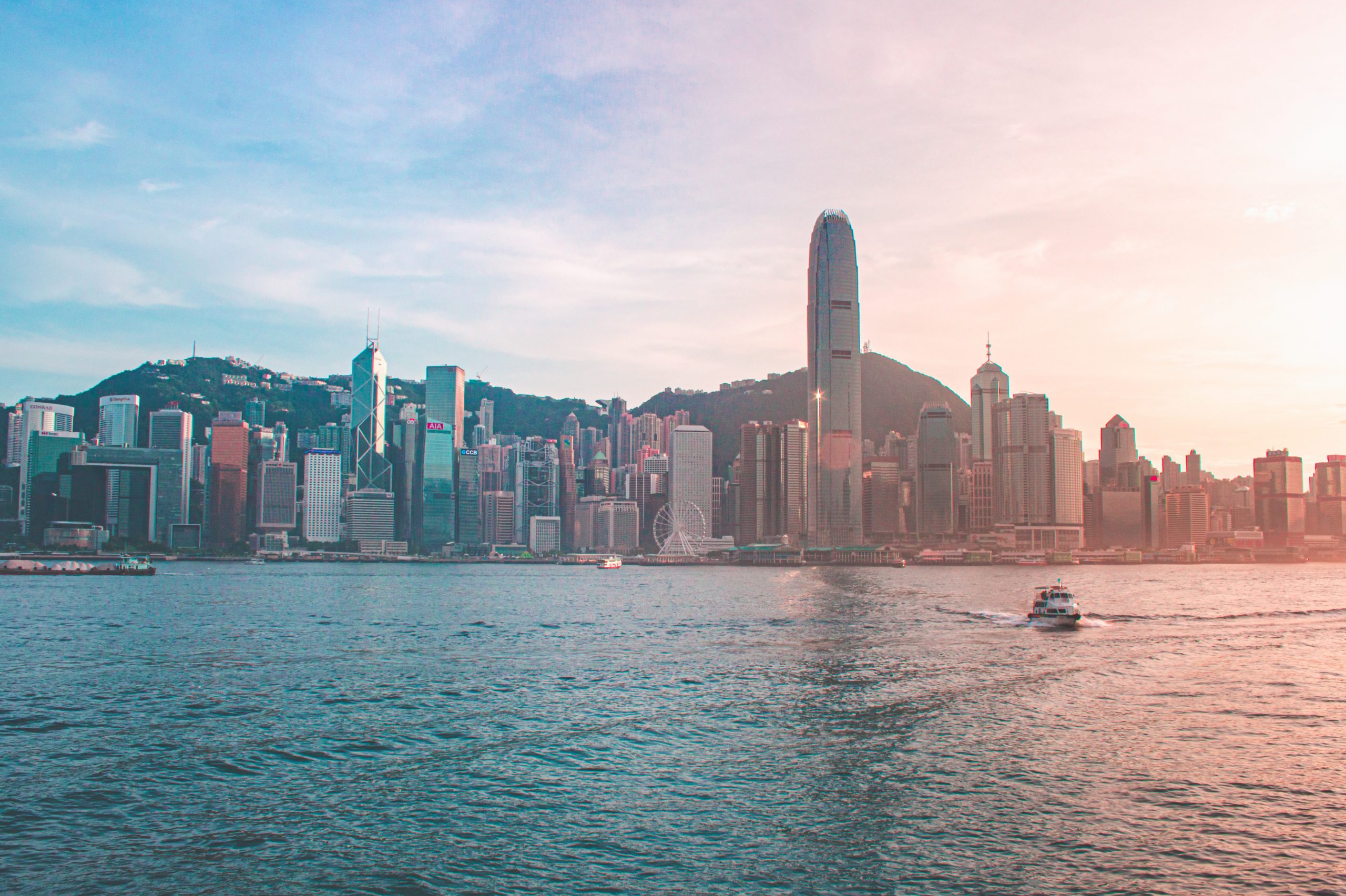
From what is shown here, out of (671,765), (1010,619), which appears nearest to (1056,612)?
(1010,619)

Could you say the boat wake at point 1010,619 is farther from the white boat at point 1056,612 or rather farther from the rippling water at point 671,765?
the rippling water at point 671,765

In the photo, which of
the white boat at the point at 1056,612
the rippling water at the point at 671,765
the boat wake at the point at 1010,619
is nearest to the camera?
the rippling water at the point at 671,765

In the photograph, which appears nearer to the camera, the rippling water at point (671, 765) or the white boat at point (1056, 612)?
the rippling water at point (671, 765)

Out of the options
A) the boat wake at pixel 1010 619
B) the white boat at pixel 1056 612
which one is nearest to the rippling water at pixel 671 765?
the white boat at pixel 1056 612

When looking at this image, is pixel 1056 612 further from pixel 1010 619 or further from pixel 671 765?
pixel 671 765

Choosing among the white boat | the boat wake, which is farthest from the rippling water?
the boat wake

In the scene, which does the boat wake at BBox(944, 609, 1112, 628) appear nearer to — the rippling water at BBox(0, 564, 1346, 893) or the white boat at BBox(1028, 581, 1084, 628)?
the white boat at BBox(1028, 581, 1084, 628)
